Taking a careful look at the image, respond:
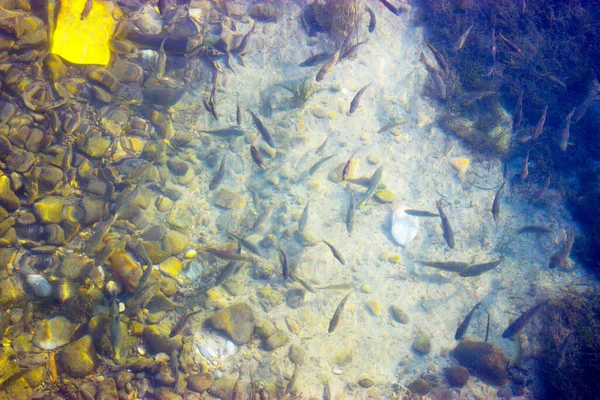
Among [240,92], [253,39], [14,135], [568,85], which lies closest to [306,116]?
[240,92]

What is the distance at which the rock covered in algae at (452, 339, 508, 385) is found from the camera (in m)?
5.49

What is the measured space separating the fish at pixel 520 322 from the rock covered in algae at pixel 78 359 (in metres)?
7.03

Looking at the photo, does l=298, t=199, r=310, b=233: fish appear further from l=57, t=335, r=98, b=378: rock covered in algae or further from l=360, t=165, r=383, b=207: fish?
l=57, t=335, r=98, b=378: rock covered in algae

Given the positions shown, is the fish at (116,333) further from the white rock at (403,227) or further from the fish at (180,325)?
the white rock at (403,227)

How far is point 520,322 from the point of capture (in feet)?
19.0

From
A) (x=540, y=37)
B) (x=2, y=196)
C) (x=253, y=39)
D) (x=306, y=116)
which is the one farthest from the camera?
(x=540, y=37)

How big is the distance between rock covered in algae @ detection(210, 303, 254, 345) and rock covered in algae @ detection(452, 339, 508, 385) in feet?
12.9

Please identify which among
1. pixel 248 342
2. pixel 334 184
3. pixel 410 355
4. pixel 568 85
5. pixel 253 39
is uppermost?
pixel 253 39

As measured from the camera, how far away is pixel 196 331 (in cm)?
500

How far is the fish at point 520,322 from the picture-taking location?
5.77 m

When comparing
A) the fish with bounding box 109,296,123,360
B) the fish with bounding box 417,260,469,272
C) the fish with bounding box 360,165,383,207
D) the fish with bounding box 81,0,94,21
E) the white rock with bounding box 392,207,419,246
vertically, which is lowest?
the fish with bounding box 417,260,469,272

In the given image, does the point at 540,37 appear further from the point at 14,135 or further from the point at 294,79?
the point at 14,135

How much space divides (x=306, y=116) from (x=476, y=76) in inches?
189

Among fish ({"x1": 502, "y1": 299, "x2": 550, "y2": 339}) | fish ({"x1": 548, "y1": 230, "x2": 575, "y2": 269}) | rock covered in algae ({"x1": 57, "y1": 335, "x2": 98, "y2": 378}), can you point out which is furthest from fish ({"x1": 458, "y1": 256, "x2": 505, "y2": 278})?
rock covered in algae ({"x1": 57, "y1": 335, "x2": 98, "y2": 378})
